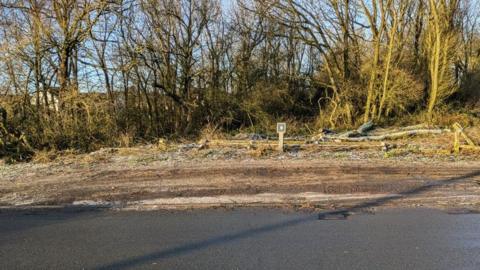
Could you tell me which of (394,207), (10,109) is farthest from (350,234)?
(10,109)

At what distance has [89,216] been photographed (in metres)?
7.35

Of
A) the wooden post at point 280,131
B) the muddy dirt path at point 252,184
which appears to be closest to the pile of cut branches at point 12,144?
the muddy dirt path at point 252,184

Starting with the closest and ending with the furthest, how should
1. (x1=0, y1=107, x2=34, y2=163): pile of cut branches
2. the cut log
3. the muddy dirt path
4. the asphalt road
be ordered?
the asphalt road < the muddy dirt path < (x1=0, y1=107, x2=34, y2=163): pile of cut branches < the cut log

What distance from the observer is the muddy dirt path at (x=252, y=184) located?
8336mm

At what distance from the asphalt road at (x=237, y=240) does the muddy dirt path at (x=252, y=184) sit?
3.06ft

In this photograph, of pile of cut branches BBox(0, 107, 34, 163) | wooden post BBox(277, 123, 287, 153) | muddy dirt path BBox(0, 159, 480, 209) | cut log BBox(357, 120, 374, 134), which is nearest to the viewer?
muddy dirt path BBox(0, 159, 480, 209)

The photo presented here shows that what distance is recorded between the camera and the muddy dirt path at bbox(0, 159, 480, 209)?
8336 mm

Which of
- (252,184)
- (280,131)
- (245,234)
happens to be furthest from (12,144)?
(245,234)

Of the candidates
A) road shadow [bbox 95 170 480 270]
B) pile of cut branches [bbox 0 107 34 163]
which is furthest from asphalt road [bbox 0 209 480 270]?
pile of cut branches [bbox 0 107 34 163]

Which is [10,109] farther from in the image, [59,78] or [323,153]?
[323,153]

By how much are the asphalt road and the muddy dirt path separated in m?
0.93

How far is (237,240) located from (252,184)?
3.87 metres

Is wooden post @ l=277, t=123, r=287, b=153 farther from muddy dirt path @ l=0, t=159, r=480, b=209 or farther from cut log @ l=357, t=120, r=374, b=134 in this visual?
cut log @ l=357, t=120, r=374, b=134

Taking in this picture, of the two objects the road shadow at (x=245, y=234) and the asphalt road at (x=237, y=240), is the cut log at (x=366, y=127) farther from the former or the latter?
the asphalt road at (x=237, y=240)
